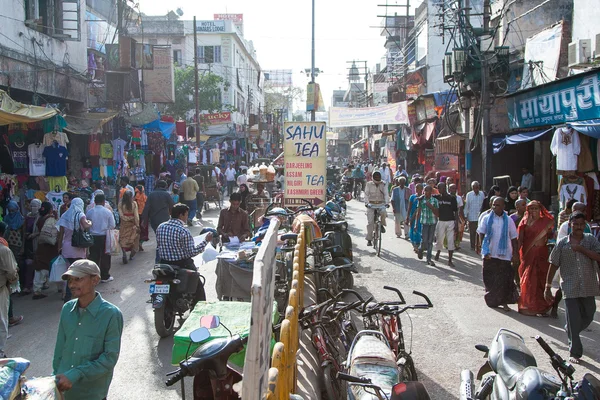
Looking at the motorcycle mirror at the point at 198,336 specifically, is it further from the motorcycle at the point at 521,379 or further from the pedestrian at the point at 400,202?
the pedestrian at the point at 400,202

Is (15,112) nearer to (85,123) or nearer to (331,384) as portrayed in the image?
(85,123)

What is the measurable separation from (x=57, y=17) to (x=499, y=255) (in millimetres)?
12795

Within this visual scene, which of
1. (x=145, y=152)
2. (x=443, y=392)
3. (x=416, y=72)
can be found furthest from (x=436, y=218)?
(x=416, y=72)

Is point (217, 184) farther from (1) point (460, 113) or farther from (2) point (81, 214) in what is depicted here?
(2) point (81, 214)

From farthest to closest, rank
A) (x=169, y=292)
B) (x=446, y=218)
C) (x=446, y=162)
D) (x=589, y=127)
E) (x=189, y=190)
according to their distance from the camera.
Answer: (x=446, y=162)
(x=189, y=190)
(x=446, y=218)
(x=589, y=127)
(x=169, y=292)

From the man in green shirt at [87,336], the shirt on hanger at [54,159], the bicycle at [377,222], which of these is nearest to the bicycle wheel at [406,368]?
the man in green shirt at [87,336]

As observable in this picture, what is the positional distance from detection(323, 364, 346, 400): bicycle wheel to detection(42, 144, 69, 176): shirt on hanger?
1024cm

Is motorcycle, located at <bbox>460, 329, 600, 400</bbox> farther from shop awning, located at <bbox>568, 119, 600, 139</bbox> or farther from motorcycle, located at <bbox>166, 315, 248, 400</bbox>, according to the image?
shop awning, located at <bbox>568, 119, 600, 139</bbox>

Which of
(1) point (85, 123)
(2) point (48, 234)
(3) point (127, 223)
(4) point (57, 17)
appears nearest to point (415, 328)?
(2) point (48, 234)

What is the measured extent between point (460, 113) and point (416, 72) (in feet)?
51.4

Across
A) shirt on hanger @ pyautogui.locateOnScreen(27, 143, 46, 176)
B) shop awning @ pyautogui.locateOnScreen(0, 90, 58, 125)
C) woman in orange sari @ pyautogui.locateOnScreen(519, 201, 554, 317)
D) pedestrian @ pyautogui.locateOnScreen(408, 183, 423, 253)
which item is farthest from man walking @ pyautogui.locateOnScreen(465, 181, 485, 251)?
shirt on hanger @ pyautogui.locateOnScreen(27, 143, 46, 176)

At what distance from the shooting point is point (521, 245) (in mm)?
8359

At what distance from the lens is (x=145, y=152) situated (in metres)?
21.1

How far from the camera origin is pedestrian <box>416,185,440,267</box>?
11.7 m
